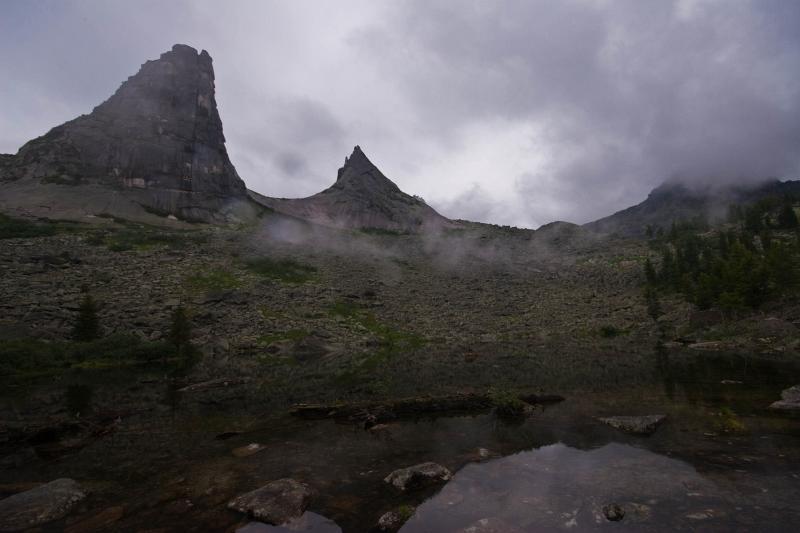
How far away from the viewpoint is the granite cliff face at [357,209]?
16575cm

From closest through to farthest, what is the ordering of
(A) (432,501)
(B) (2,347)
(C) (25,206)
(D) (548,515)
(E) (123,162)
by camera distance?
(D) (548,515) < (A) (432,501) < (B) (2,347) < (C) (25,206) < (E) (123,162)

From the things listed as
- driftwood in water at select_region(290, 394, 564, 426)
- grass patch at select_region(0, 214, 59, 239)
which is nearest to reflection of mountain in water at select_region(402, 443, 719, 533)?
driftwood in water at select_region(290, 394, 564, 426)

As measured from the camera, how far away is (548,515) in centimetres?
912

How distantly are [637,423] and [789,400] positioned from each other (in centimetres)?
814

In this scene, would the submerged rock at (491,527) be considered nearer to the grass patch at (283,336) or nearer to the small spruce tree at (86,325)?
the grass patch at (283,336)

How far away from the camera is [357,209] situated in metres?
172

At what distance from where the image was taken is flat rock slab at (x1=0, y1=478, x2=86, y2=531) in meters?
9.49

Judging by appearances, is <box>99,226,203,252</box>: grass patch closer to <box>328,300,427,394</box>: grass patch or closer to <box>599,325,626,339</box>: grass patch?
<box>328,300,427,394</box>: grass patch

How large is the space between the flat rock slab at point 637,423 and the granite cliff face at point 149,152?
120202mm

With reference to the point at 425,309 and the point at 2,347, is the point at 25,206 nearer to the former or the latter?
the point at 2,347

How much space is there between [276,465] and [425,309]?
60334mm

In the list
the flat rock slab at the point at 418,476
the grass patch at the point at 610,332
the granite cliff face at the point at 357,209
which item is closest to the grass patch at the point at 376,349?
the flat rock slab at the point at 418,476

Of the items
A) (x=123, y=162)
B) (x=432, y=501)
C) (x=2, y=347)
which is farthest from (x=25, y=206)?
(x=432, y=501)

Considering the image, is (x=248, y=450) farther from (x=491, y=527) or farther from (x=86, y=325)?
(x=86, y=325)
